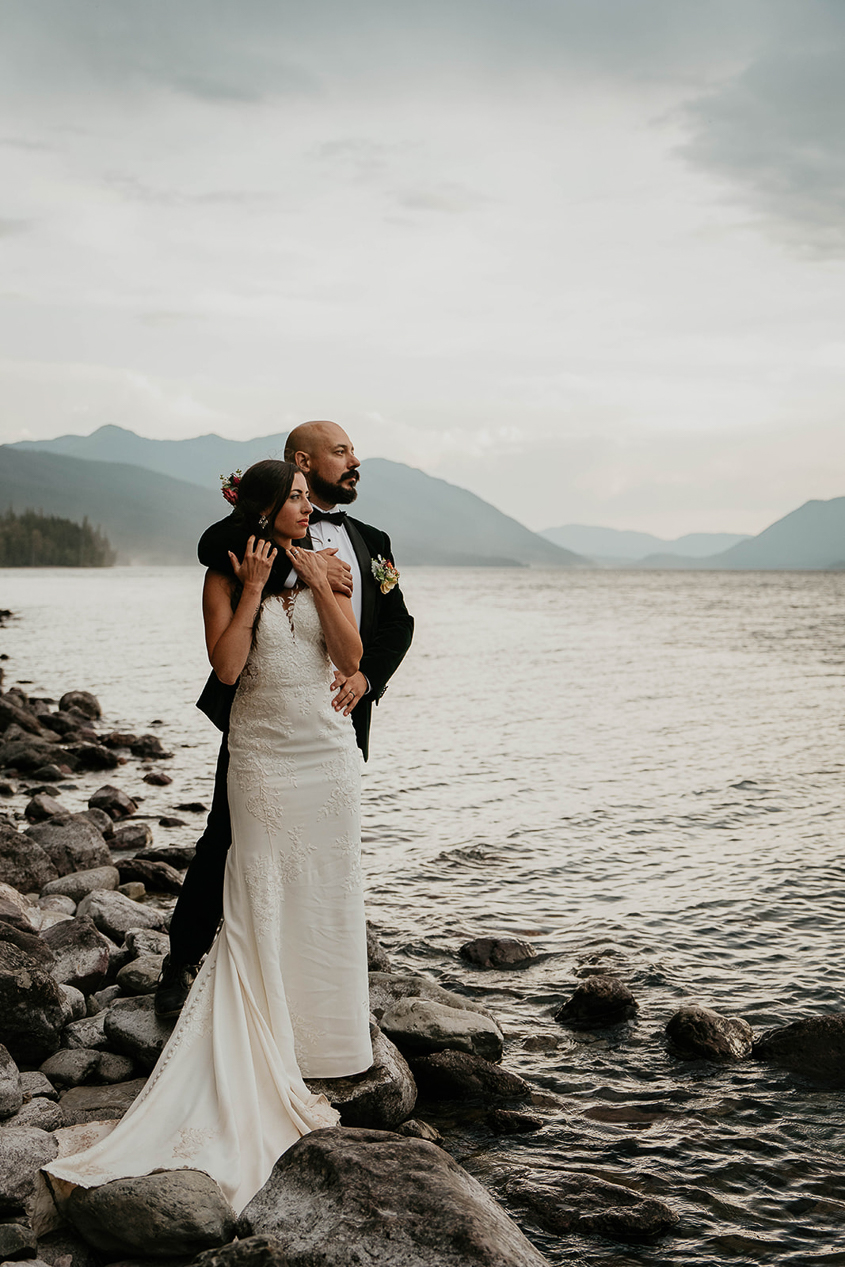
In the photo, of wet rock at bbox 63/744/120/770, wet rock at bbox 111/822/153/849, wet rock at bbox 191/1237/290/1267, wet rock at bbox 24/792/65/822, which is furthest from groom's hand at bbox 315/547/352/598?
wet rock at bbox 63/744/120/770

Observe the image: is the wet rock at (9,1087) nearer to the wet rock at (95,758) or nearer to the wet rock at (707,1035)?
the wet rock at (707,1035)

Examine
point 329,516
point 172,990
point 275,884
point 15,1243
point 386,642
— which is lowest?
point 15,1243

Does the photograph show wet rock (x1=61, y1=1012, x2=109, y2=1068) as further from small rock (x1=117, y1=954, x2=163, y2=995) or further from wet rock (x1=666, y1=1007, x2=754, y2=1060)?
wet rock (x1=666, y1=1007, x2=754, y2=1060)

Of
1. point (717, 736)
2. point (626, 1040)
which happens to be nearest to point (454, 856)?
point (626, 1040)

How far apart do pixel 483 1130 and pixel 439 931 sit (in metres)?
3.76

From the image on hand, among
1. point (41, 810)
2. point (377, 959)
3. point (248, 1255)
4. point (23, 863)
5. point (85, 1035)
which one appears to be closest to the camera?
point (248, 1255)

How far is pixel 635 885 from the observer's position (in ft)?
38.5

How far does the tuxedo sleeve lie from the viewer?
5746mm

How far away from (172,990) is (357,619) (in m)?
2.64

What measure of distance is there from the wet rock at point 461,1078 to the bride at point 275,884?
1351 mm

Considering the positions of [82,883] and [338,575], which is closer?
[338,575]

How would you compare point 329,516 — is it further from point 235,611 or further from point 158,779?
point 158,779

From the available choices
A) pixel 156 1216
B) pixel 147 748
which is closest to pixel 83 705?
pixel 147 748

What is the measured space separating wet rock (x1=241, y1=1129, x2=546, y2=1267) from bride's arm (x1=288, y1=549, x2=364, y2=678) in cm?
219
